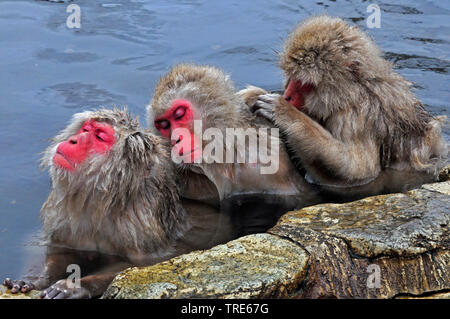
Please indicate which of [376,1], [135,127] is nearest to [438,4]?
[376,1]

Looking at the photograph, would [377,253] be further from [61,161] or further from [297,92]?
[297,92]

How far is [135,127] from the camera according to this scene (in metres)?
4.59

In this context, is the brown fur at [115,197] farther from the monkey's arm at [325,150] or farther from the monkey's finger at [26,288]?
the monkey's arm at [325,150]

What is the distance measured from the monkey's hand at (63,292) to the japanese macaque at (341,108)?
214 centimetres

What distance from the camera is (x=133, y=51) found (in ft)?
27.7

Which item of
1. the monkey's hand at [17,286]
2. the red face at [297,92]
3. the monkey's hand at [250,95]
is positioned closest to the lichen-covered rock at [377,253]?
the monkey's hand at [17,286]

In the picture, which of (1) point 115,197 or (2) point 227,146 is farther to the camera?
(2) point 227,146

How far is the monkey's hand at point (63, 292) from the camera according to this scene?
3.84 meters

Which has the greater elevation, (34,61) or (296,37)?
(296,37)

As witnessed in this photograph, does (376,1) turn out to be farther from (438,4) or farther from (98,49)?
(98,49)

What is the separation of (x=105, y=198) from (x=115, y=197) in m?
0.06

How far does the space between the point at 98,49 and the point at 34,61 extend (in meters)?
0.82

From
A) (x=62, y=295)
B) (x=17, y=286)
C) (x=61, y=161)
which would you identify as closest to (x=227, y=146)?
(x=61, y=161)

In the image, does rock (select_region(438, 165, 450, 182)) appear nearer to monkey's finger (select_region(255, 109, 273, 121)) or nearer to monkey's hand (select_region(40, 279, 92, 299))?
monkey's finger (select_region(255, 109, 273, 121))
